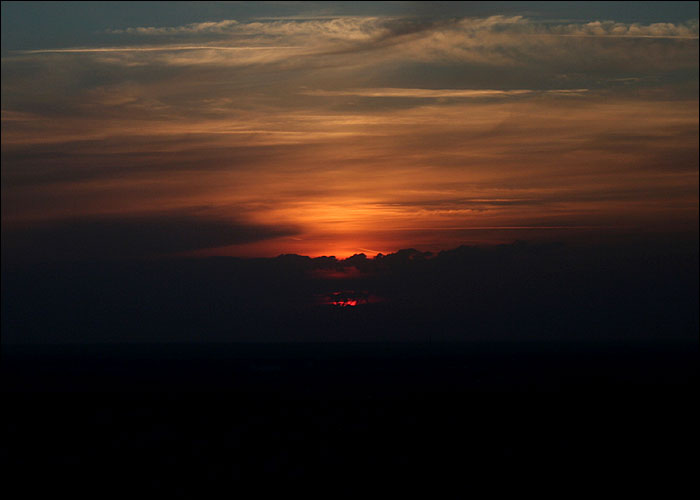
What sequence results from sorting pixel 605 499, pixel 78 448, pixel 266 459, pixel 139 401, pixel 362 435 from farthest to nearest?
pixel 139 401 → pixel 362 435 → pixel 78 448 → pixel 266 459 → pixel 605 499

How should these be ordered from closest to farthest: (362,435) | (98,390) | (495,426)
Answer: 1. (362,435)
2. (495,426)
3. (98,390)

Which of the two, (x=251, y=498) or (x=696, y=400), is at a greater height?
(x=251, y=498)

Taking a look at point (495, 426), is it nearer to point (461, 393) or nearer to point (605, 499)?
point (605, 499)

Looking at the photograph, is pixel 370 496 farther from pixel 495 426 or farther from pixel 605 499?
pixel 495 426

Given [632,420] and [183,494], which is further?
[632,420]

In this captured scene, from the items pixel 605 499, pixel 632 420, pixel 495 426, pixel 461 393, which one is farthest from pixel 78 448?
pixel 461 393

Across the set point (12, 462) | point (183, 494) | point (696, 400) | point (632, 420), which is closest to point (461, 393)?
point (696, 400)

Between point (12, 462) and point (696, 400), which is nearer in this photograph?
point (12, 462)

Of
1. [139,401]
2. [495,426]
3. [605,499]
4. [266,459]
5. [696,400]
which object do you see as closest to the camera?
[605,499]

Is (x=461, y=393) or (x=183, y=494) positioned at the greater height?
(x=183, y=494)
